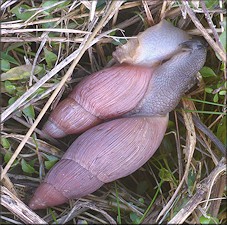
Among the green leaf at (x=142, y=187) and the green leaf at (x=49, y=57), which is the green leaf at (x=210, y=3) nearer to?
the green leaf at (x=49, y=57)

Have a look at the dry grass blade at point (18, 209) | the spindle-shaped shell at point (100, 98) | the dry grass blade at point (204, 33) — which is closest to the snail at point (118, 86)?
the spindle-shaped shell at point (100, 98)

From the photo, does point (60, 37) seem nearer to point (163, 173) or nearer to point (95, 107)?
point (95, 107)

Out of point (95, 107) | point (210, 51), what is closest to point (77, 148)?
point (95, 107)

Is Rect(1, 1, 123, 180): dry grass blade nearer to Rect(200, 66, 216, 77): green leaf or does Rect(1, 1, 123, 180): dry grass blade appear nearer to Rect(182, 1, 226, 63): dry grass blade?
Rect(182, 1, 226, 63): dry grass blade

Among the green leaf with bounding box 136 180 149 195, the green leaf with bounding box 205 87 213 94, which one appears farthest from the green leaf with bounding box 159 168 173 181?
the green leaf with bounding box 205 87 213 94

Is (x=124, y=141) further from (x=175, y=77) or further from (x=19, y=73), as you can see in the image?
(x=19, y=73)

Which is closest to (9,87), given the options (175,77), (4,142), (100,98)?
(4,142)
